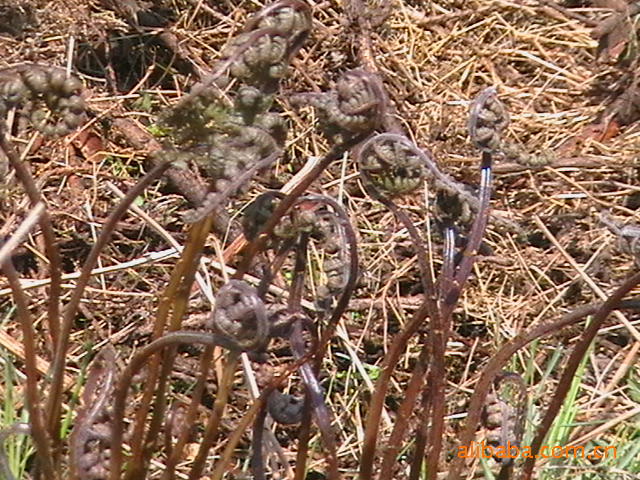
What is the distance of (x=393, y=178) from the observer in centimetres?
128

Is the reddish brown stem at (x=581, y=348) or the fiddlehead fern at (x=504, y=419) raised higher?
the reddish brown stem at (x=581, y=348)

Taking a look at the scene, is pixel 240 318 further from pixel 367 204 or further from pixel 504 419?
pixel 367 204

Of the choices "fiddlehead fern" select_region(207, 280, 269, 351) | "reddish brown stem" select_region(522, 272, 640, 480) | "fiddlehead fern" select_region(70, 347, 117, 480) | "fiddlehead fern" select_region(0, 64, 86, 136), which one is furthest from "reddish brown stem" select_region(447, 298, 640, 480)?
"fiddlehead fern" select_region(0, 64, 86, 136)

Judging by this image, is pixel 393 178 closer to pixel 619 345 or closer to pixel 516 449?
pixel 516 449

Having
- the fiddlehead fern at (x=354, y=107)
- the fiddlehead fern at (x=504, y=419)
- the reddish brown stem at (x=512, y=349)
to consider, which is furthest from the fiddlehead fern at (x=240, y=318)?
the fiddlehead fern at (x=504, y=419)

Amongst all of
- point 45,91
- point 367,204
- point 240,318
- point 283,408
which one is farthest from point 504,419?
point 367,204

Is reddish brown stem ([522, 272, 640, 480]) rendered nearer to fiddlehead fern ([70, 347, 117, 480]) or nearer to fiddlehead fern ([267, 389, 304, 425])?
fiddlehead fern ([267, 389, 304, 425])

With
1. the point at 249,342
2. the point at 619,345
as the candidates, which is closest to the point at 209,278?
the point at 619,345
